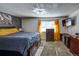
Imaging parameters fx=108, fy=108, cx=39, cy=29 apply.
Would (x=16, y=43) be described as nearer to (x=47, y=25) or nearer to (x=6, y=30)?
(x=6, y=30)

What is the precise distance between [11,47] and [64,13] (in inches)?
28.5

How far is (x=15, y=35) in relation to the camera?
121cm

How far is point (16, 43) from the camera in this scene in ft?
Result: 4.10

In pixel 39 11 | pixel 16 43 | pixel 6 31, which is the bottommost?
pixel 16 43

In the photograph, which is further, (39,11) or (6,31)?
(39,11)

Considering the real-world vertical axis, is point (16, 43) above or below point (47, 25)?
below

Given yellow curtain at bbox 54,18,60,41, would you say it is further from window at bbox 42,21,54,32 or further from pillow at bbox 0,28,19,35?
pillow at bbox 0,28,19,35

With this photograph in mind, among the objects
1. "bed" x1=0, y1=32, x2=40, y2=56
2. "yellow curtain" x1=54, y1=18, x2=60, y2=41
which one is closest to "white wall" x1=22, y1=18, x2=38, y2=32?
"bed" x1=0, y1=32, x2=40, y2=56

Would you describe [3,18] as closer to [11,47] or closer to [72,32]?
[11,47]

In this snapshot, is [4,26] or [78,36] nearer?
[4,26]

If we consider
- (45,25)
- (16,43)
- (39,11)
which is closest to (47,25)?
(45,25)

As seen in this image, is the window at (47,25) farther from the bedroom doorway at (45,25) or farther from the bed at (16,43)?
the bed at (16,43)

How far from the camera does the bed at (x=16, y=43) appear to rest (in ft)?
3.92

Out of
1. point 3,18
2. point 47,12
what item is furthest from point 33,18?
point 3,18
